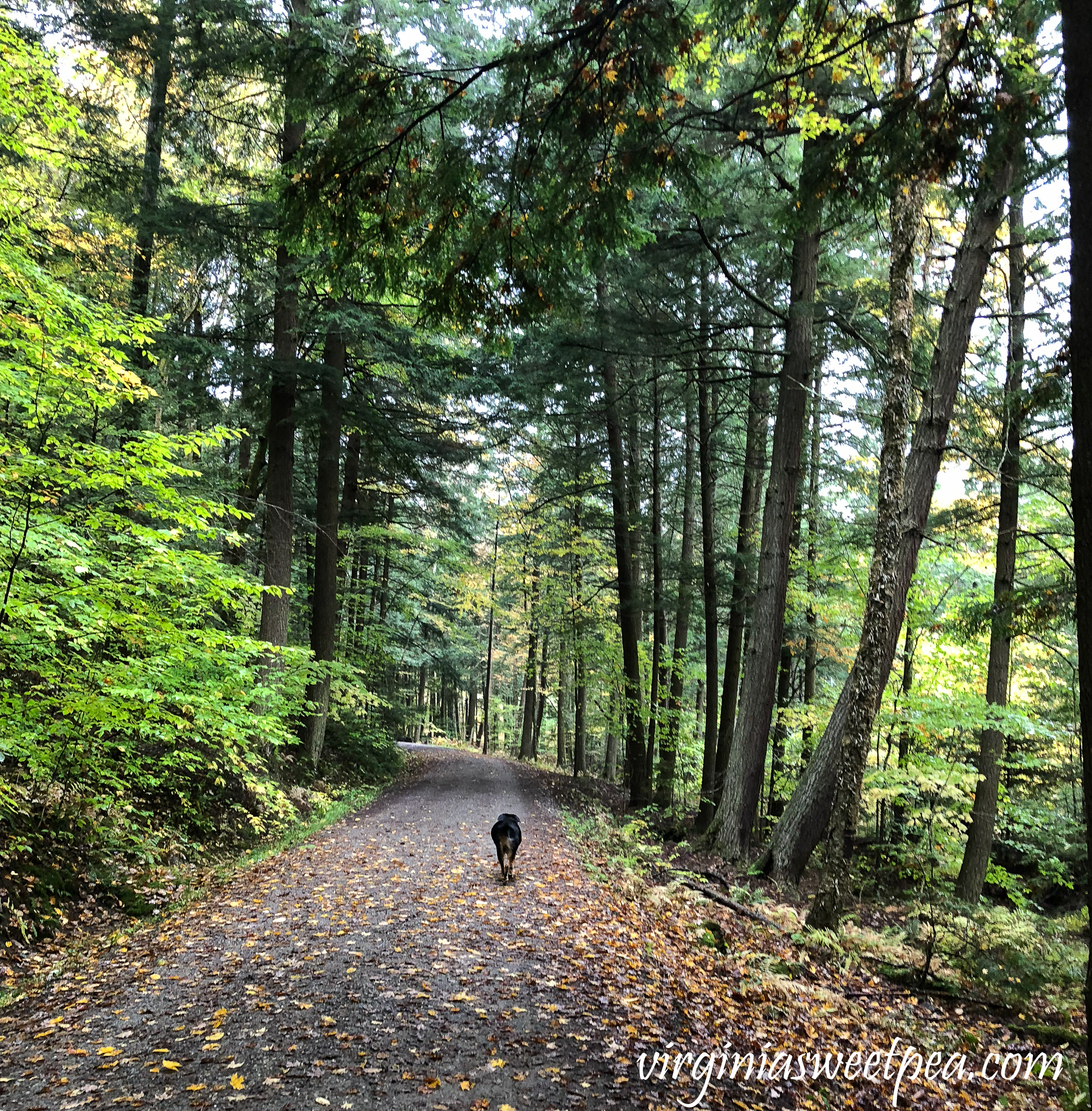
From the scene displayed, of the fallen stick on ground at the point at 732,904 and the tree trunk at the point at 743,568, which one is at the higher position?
the tree trunk at the point at 743,568

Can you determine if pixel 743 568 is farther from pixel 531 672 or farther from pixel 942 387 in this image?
pixel 531 672

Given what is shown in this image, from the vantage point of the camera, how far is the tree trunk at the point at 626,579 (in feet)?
48.8

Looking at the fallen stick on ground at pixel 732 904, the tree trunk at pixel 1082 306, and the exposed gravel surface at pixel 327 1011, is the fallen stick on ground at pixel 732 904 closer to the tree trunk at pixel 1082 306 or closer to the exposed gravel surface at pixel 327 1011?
A: the exposed gravel surface at pixel 327 1011

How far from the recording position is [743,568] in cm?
1343

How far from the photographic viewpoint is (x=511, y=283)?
5.10 m

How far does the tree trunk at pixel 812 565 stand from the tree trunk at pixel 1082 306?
37.8 feet

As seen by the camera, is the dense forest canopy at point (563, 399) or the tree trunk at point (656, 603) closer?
the dense forest canopy at point (563, 399)

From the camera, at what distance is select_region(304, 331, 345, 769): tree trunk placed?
13.0 metres

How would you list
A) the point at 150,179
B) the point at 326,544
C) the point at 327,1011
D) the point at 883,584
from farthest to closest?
1. the point at 326,544
2. the point at 150,179
3. the point at 883,584
4. the point at 327,1011

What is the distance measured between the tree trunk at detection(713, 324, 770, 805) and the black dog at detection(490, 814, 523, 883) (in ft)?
19.4

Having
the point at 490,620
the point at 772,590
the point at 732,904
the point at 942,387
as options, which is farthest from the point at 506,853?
the point at 490,620

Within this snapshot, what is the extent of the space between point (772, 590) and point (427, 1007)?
770 cm

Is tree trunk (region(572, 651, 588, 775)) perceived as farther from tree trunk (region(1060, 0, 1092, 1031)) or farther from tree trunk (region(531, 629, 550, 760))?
tree trunk (region(1060, 0, 1092, 1031))

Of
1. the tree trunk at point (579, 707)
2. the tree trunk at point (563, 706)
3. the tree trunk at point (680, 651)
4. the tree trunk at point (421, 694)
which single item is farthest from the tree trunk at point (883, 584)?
the tree trunk at point (421, 694)
